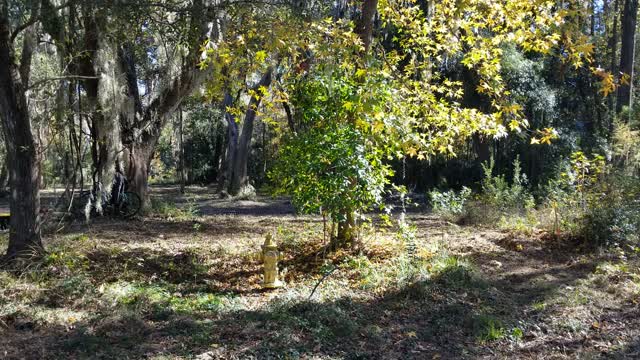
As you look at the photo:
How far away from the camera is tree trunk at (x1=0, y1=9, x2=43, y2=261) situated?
5.83m

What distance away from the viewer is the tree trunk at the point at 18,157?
5.83 meters

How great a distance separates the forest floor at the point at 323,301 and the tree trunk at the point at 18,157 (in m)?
0.37

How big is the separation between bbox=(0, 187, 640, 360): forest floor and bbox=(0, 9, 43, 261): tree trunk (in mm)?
368

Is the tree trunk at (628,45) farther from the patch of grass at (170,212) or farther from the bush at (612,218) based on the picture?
the patch of grass at (170,212)

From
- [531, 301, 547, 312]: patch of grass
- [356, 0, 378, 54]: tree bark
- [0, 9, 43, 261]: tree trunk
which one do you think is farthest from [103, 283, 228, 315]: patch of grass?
[356, 0, 378, 54]: tree bark

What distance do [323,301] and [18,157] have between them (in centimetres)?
376

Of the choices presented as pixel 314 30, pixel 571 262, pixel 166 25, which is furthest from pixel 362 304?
pixel 166 25

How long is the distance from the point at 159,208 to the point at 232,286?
19.5ft

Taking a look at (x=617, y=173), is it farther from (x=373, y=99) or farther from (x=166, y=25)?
(x=166, y=25)

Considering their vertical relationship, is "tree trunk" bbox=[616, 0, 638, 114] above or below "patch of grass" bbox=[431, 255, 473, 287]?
above

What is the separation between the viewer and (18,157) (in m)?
5.99

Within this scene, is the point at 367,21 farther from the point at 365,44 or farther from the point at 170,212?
the point at 170,212

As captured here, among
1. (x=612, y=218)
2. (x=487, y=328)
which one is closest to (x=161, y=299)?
(x=487, y=328)

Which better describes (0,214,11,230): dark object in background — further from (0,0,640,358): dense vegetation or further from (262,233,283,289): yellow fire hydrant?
(262,233,283,289): yellow fire hydrant
